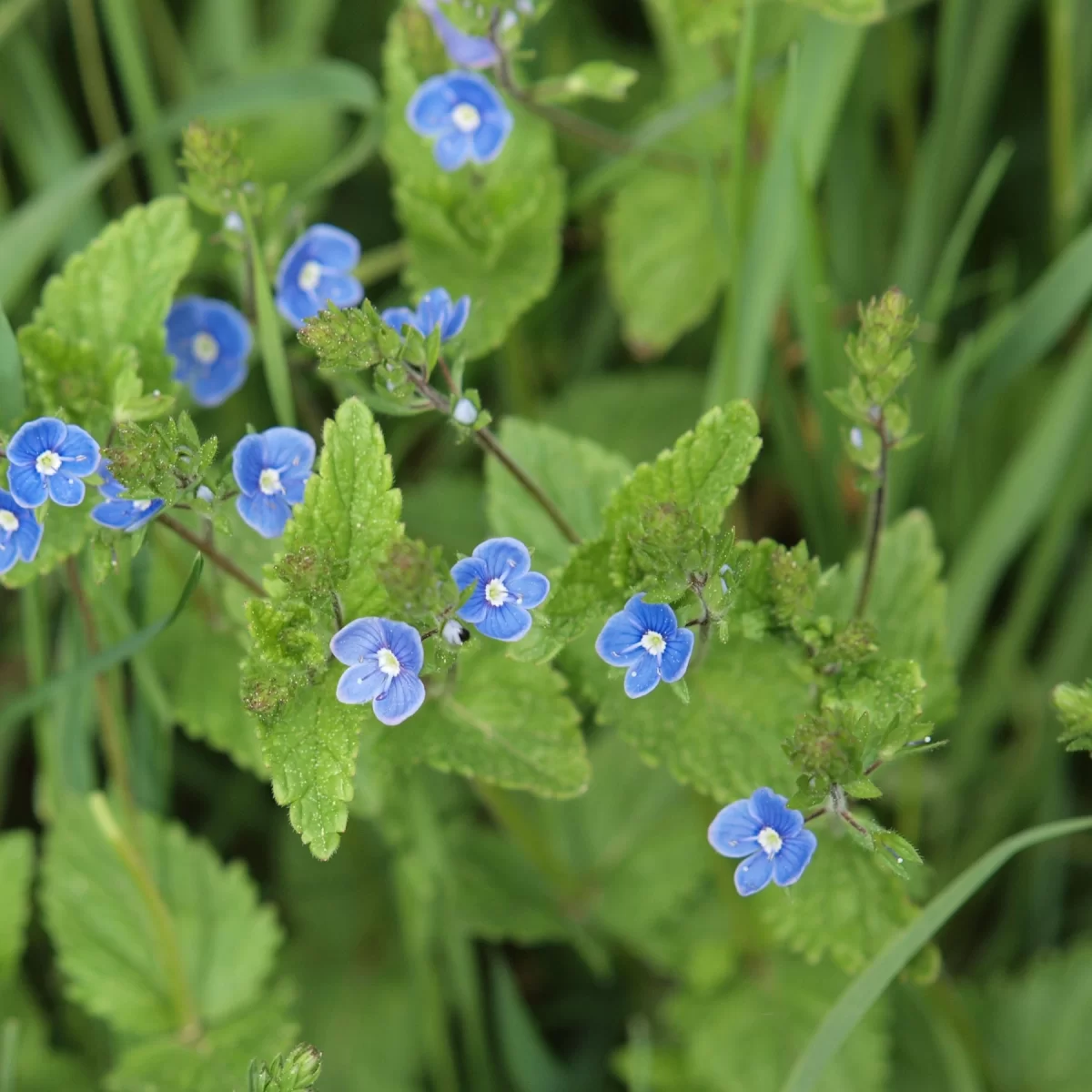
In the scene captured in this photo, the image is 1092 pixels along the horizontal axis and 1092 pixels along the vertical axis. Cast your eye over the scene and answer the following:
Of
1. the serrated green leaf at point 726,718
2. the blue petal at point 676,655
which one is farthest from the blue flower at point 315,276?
the blue petal at point 676,655

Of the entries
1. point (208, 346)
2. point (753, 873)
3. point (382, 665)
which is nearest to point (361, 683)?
point (382, 665)

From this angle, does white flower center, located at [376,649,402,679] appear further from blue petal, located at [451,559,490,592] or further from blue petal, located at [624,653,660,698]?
blue petal, located at [624,653,660,698]

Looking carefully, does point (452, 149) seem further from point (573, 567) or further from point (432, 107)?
point (573, 567)

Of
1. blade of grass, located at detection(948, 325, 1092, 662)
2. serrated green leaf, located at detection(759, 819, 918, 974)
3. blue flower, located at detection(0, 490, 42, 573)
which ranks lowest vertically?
serrated green leaf, located at detection(759, 819, 918, 974)

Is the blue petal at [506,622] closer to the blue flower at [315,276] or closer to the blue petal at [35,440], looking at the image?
the blue petal at [35,440]

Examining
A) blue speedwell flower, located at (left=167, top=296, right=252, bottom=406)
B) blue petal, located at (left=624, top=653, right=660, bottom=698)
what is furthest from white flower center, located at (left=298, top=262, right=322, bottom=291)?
blue petal, located at (left=624, top=653, right=660, bottom=698)

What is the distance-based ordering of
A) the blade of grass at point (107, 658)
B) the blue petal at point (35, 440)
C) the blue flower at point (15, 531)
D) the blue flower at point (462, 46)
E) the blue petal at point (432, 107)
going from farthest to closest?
the blue flower at point (462, 46)
the blue petal at point (432, 107)
the blade of grass at point (107, 658)
the blue flower at point (15, 531)
the blue petal at point (35, 440)

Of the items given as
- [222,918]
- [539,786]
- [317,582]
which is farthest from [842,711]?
[222,918]
